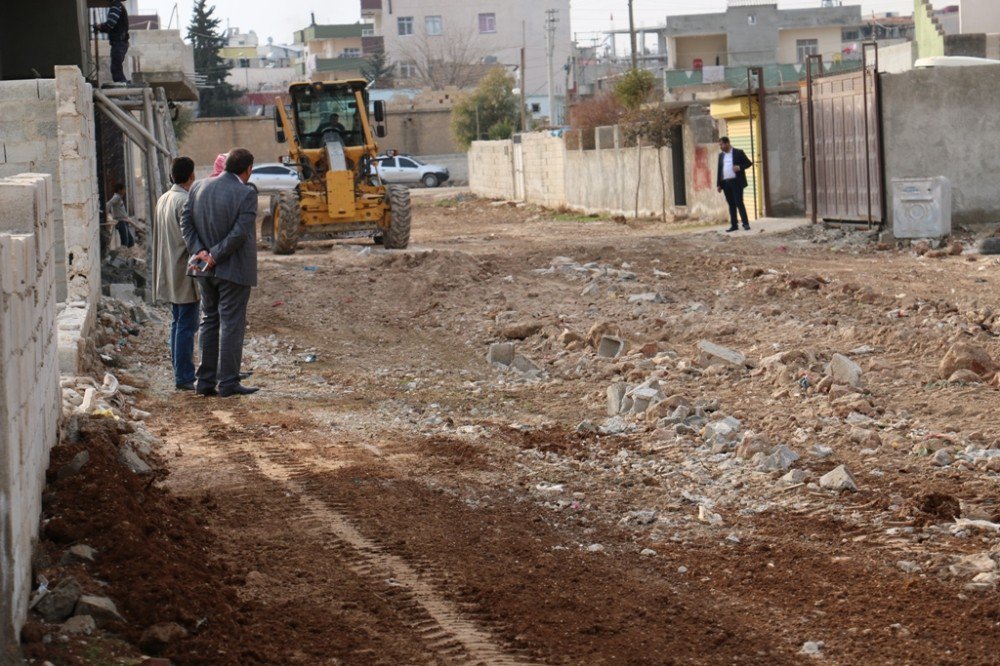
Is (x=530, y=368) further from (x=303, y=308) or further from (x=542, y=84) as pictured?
(x=542, y=84)

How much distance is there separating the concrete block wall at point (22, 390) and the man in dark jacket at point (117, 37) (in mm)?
12215

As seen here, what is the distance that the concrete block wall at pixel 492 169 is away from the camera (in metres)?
42.0

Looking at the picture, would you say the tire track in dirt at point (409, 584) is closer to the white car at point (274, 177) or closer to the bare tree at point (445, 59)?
the white car at point (274, 177)

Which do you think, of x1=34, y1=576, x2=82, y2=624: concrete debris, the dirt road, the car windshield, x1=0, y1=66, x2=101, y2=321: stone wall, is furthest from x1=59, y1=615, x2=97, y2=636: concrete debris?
the car windshield

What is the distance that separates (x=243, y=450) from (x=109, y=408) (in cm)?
102

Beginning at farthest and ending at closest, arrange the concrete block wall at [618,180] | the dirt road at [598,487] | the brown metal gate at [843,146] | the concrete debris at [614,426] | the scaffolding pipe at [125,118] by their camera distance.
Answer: the concrete block wall at [618,180], the brown metal gate at [843,146], the scaffolding pipe at [125,118], the concrete debris at [614,426], the dirt road at [598,487]

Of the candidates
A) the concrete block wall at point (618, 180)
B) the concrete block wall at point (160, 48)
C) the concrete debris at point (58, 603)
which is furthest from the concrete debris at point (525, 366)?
the concrete block wall at point (618, 180)

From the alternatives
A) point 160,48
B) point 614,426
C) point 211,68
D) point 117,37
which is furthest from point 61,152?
point 211,68

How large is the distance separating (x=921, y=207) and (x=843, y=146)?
259 cm

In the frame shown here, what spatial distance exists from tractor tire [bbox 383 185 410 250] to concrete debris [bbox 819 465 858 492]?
1553 cm

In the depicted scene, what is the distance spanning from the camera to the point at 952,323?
37.3 ft

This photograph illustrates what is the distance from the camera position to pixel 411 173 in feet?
177

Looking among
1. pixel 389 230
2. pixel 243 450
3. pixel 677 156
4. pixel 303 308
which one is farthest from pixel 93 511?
pixel 677 156

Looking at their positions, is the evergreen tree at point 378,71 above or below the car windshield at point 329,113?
above
